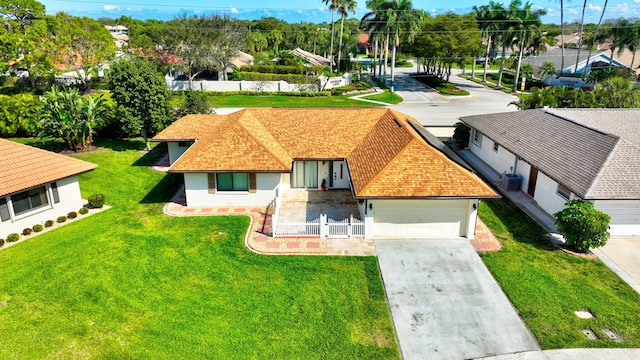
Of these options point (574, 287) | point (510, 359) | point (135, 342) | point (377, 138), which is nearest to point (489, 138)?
point (377, 138)

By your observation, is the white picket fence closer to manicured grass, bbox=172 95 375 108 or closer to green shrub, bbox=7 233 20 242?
green shrub, bbox=7 233 20 242

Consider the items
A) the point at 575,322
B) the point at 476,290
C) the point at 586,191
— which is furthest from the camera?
the point at 586,191

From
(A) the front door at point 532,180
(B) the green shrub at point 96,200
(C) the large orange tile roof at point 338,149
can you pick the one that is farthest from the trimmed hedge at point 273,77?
(A) the front door at point 532,180

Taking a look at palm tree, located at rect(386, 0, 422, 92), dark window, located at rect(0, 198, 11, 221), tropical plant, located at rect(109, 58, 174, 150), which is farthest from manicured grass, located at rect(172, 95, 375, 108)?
dark window, located at rect(0, 198, 11, 221)

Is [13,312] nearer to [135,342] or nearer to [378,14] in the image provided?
[135,342]

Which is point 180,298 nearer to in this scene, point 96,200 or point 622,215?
point 96,200

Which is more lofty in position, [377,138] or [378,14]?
[378,14]
